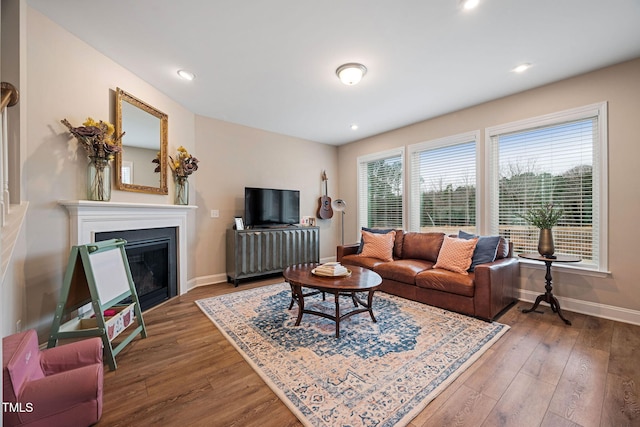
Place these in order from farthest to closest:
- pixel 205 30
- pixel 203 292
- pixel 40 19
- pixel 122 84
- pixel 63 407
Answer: pixel 203 292, pixel 122 84, pixel 205 30, pixel 40 19, pixel 63 407

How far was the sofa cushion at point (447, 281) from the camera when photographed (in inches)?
108

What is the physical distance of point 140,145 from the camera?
9.73 feet

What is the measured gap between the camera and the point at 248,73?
286cm

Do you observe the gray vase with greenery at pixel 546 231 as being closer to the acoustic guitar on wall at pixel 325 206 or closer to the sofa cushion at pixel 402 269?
the sofa cushion at pixel 402 269

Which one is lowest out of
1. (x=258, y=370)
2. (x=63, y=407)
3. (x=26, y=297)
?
(x=258, y=370)

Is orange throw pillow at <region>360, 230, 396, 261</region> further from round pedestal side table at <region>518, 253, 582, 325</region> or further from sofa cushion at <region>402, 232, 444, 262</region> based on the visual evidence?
round pedestal side table at <region>518, 253, 582, 325</region>

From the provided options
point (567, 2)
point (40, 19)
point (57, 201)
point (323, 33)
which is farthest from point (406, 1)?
point (57, 201)

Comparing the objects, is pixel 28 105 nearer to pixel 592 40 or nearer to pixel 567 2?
pixel 567 2

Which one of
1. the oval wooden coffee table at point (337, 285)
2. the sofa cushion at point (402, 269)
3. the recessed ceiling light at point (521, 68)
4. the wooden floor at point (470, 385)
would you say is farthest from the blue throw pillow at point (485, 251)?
the recessed ceiling light at point (521, 68)

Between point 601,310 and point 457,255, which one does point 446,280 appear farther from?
point 601,310

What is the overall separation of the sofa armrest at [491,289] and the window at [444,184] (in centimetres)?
106

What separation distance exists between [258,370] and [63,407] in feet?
3.35

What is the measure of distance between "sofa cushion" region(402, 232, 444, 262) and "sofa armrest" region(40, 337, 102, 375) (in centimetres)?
357

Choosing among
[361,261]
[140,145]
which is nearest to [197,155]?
[140,145]
